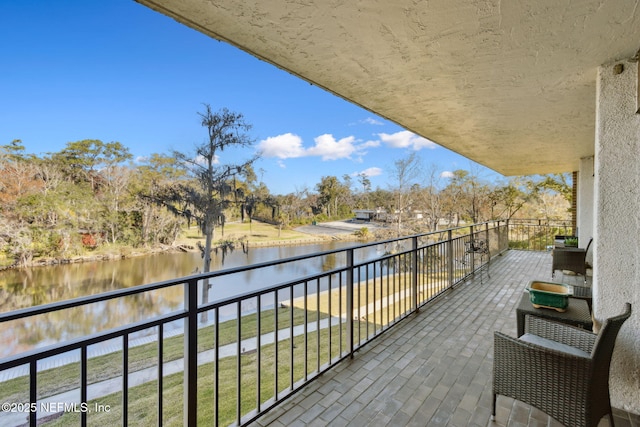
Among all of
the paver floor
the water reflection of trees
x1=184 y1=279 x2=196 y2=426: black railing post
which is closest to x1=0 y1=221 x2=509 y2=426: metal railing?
x1=184 y1=279 x2=196 y2=426: black railing post

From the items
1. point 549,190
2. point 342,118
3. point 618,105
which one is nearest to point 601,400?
point 618,105

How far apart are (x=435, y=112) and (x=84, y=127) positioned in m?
35.1

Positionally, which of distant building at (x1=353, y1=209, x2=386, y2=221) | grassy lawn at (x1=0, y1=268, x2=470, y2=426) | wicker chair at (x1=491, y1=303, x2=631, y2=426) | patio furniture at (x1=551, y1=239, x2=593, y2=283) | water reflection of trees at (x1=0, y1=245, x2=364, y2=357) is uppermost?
distant building at (x1=353, y1=209, x2=386, y2=221)

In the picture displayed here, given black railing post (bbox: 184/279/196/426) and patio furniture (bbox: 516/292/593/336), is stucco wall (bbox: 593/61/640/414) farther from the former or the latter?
black railing post (bbox: 184/279/196/426)

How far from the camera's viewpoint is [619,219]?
6.25 ft

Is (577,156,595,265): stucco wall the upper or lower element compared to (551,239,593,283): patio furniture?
upper

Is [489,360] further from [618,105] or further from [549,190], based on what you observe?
[549,190]

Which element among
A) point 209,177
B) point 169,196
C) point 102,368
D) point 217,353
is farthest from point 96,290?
point 217,353

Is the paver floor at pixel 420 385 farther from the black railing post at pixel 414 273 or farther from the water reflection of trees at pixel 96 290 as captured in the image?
the water reflection of trees at pixel 96 290

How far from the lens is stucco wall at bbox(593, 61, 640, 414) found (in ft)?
5.93

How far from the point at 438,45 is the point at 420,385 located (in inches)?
94.7

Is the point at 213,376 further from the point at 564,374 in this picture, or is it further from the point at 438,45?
the point at 438,45

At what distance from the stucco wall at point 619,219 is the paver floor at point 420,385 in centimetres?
32

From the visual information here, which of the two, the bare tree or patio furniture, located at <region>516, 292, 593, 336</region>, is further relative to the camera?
the bare tree
